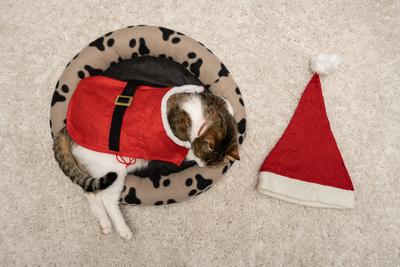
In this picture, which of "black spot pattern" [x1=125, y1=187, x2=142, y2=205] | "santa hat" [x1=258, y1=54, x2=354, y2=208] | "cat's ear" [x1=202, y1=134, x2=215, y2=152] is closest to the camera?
"cat's ear" [x1=202, y1=134, x2=215, y2=152]

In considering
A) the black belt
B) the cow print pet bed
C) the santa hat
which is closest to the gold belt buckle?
the black belt

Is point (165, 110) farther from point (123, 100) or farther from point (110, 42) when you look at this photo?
point (110, 42)

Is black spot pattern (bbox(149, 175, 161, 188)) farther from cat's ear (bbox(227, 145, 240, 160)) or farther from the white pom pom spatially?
the white pom pom

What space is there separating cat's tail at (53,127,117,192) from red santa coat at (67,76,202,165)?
71 mm

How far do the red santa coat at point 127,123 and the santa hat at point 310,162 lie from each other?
0.54 metres

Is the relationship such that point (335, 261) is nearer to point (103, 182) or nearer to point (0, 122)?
point (103, 182)

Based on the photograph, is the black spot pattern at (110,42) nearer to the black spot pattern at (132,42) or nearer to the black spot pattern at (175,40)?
the black spot pattern at (132,42)

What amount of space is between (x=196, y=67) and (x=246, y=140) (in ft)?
1.37

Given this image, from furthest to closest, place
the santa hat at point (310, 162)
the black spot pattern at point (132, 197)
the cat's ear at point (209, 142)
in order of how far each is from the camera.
A: the santa hat at point (310, 162), the black spot pattern at point (132, 197), the cat's ear at point (209, 142)

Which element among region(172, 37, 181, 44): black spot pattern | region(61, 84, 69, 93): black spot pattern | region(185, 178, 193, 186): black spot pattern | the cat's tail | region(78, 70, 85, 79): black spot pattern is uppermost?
region(172, 37, 181, 44): black spot pattern

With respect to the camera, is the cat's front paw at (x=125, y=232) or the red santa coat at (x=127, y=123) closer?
the red santa coat at (x=127, y=123)

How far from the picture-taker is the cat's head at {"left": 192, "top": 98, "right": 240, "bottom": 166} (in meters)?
1.08

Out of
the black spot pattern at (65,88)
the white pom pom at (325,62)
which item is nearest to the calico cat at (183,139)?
the black spot pattern at (65,88)

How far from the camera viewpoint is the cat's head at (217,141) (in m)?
1.08
